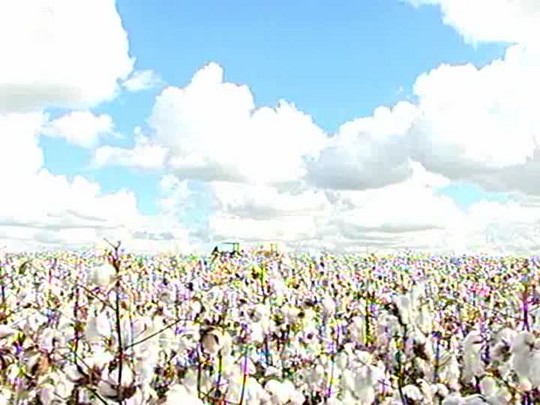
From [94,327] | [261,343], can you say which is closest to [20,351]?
[94,327]

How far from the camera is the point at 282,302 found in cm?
896

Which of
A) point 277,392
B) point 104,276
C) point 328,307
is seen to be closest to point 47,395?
point 104,276

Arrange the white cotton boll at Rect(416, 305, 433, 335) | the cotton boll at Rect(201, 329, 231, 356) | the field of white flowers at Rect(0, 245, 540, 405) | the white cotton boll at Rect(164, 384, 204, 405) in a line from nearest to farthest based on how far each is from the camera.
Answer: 1. the white cotton boll at Rect(164, 384, 204, 405)
2. the field of white flowers at Rect(0, 245, 540, 405)
3. the cotton boll at Rect(201, 329, 231, 356)
4. the white cotton boll at Rect(416, 305, 433, 335)

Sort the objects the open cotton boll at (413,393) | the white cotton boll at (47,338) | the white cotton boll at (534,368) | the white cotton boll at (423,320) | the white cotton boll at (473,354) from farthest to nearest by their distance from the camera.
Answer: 1. the white cotton boll at (423,320)
2. the white cotton boll at (47,338)
3. the open cotton boll at (413,393)
4. the white cotton boll at (473,354)
5. the white cotton boll at (534,368)

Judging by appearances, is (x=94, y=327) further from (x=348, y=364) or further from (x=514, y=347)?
(x=514, y=347)

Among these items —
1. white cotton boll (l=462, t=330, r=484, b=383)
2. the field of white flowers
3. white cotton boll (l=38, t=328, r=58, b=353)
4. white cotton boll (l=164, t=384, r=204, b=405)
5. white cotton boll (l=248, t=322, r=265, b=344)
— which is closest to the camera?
white cotton boll (l=164, t=384, r=204, b=405)

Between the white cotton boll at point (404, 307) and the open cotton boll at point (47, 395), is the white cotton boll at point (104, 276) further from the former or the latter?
the white cotton boll at point (404, 307)

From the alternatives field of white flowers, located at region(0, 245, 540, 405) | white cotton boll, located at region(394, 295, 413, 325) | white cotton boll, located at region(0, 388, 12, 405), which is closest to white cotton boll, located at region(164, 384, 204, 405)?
field of white flowers, located at region(0, 245, 540, 405)

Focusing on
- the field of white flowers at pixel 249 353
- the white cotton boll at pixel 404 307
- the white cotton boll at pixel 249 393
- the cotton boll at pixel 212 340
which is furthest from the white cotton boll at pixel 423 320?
the cotton boll at pixel 212 340

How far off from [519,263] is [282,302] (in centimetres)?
1571

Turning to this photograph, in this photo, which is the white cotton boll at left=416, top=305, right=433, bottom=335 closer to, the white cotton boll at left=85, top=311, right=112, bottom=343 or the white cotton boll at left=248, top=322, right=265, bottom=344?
the white cotton boll at left=248, top=322, right=265, bottom=344

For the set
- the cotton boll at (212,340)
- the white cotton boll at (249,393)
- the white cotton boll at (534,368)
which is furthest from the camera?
the white cotton boll at (249,393)

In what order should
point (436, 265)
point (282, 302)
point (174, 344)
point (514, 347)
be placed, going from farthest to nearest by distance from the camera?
point (436, 265)
point (282, 302)
point (174, 344)
point (514, 347)

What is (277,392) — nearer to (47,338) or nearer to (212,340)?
(212,340)
